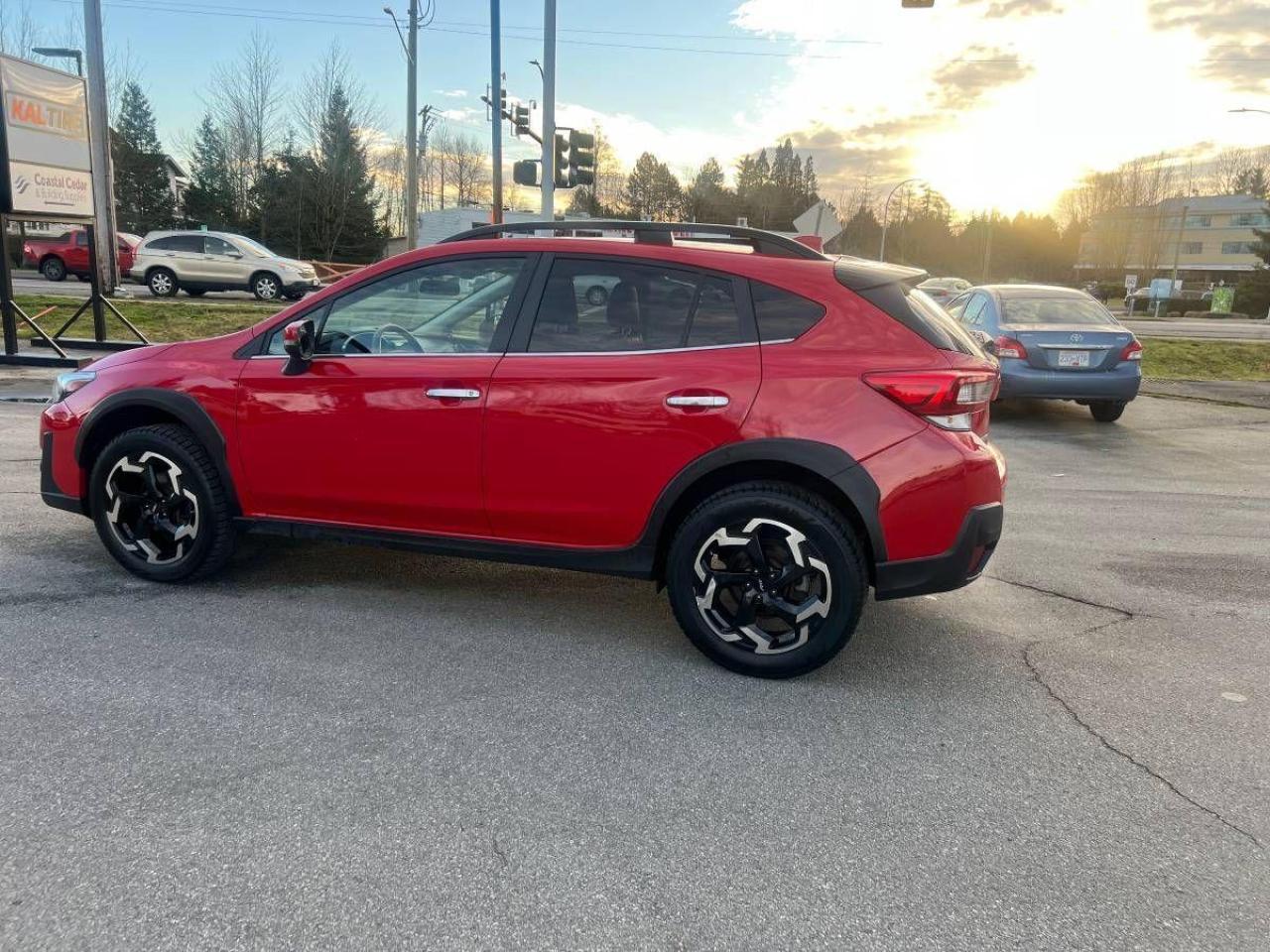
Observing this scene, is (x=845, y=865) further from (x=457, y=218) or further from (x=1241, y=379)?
(x=457, y=218)

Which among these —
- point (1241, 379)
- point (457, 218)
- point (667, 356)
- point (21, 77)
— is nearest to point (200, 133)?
point (457, 218)

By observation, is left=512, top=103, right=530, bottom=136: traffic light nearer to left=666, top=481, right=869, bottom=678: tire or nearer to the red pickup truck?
the red pickup truck

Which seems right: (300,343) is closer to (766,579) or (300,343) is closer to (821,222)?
(766,579)

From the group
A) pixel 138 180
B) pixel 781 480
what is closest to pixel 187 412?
pixel 781 480

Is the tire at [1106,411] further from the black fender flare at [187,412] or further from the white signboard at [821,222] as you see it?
the black fender flare at [187,412]

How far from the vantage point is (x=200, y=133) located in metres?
52.8

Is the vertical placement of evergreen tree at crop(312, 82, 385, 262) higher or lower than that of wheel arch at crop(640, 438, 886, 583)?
higher

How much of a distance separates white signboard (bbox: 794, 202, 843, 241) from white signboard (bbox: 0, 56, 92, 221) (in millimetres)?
11395

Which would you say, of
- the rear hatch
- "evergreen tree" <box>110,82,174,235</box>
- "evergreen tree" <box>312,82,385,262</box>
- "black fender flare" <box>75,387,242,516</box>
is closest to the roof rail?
"black fender flare" <box>75,387,242,516</box>

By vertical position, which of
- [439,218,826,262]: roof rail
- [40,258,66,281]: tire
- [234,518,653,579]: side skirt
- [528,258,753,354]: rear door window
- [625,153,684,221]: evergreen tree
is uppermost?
[625,153,684,221]: evergreen tree

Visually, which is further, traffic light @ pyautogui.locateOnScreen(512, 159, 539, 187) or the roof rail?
traffic light @ pyautogui.locateOnScreen(512, 159, 539, 187)

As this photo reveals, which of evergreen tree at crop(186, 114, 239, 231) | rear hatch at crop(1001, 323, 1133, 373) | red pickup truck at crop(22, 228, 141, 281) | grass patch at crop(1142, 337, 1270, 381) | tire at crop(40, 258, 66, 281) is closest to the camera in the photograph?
rear hatch at crop(1001, 323, 1133, 373)

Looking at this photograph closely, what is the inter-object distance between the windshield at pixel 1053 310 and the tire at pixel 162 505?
896cm

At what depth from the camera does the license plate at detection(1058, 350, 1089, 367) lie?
32.2ft
